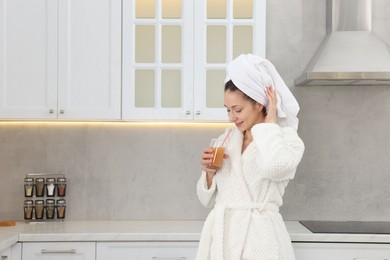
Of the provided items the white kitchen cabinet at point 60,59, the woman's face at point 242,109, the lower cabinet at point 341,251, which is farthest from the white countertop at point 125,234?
the woman's face at point 242,109

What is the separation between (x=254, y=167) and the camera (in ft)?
9.89

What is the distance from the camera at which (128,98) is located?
4059 mm

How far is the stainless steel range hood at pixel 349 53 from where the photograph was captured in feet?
13.1

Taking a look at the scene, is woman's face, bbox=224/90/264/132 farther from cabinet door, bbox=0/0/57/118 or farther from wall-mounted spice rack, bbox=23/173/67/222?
wall-mounted spice rack, bbox=23/173/67/222

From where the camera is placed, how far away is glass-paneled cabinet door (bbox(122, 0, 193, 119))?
4066 mm

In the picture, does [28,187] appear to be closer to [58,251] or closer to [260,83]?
[58,251]

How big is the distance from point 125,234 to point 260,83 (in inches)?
50.1

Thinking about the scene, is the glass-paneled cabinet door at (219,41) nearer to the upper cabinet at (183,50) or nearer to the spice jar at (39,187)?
the upper cabinet at (183,50)

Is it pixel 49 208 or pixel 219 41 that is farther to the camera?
pixel 49 208

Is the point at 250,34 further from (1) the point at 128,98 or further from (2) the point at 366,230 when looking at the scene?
(2) the point at 366,230

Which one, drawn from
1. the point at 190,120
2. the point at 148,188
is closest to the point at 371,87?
the point at 190,120

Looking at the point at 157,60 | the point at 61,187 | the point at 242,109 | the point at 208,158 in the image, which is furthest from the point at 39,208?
the point at 242,109

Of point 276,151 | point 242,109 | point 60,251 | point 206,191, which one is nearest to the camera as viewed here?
point 276,151

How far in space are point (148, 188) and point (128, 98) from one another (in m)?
0.66
